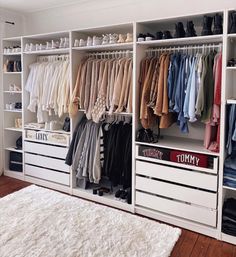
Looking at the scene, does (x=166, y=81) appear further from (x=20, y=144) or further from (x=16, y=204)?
(x=20, y=144)

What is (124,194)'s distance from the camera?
3221mm

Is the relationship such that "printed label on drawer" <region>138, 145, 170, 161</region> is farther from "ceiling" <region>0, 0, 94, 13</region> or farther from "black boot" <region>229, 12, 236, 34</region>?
"ceiling" <region>0, 0, 94, 13</region>

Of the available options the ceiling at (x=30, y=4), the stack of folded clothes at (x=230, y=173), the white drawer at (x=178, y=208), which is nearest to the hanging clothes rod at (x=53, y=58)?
the ceiling at (x=30, y=4)

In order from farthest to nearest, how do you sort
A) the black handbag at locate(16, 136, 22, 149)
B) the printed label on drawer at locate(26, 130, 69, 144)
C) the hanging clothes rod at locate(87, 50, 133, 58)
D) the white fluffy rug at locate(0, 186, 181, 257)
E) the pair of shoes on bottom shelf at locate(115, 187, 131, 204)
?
the black handbag at locate(16, 136, 22, 149) → the printed label on drawer at locate(26, 130, 69, 144) → the hanging clothes rod at locate(87, 50, 133, 58) → the pair of shoes on bottom shelf at locate(115, 187, 131, 204) → the white fluffy rug at locate(0, 186, 181, 257)

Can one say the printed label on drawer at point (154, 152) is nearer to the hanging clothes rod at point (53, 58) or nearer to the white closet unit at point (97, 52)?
the white closet unit at point (97, 52)

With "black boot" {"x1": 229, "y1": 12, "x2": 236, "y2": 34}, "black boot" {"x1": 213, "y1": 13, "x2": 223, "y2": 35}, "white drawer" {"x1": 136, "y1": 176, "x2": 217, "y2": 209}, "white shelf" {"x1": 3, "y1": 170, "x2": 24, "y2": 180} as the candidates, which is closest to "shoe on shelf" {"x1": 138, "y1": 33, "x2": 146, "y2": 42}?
"black boot" {"x1": 213, "y1": 13, "x2": 223, "y2": 35}

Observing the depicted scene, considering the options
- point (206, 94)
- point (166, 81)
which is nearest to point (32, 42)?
point (166, 81)

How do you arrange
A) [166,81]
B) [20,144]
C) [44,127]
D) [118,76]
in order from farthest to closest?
1. [20,144]
2. [44,127]
3. [118,76]
4. [166,81]

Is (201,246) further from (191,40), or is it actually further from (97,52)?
(97,52)

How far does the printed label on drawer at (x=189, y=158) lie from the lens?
2.57m

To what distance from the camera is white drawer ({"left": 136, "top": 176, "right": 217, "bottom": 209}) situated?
2.58m

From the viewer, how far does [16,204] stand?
3.13 metres

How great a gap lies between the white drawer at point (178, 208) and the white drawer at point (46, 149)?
1.16 metres

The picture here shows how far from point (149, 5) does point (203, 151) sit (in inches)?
71.7
